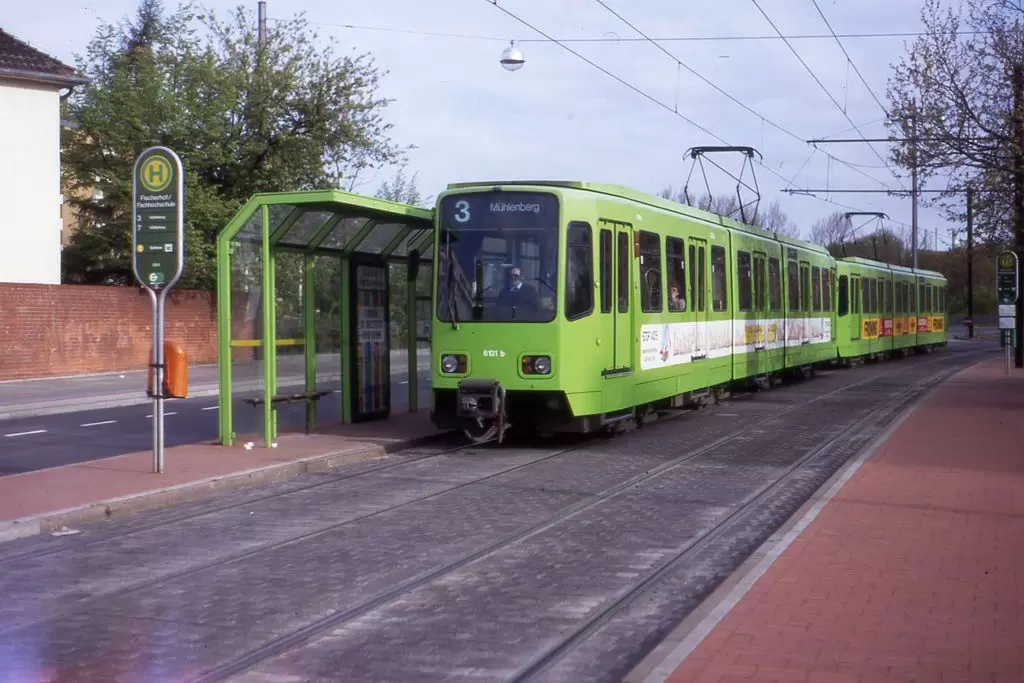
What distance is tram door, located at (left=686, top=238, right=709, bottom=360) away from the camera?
1919 cm

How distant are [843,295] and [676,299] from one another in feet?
60.6

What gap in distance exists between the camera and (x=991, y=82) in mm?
23219

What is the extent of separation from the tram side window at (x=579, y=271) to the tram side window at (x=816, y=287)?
56.2ft

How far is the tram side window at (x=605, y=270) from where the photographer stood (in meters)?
15.2

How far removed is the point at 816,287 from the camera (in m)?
31.4

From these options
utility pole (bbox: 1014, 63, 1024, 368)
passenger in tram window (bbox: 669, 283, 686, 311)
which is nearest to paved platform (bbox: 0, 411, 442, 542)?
passenger in tram window (bbox: 669, 283, 686, 311)

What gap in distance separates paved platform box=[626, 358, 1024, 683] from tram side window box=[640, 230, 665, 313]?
467 centimetres

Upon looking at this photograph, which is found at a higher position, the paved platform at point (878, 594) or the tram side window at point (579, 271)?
the tram side window at point (579, 271)

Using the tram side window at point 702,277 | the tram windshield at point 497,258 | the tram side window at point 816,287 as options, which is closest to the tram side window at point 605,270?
the tram windshield at point 497,258

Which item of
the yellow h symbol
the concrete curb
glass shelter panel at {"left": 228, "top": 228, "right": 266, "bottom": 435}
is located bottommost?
the concrete curb

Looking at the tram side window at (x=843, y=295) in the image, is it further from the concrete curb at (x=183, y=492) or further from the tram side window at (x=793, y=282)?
the concrete curb at (x=183, y=492)

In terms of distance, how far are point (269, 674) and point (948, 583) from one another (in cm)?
418

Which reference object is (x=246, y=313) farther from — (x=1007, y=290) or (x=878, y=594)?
(x=1007, y=290)

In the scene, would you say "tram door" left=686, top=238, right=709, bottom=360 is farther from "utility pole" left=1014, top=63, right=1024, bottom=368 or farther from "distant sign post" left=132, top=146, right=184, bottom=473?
"distant sign post" left=132, top=146, right=184, bottom=473
